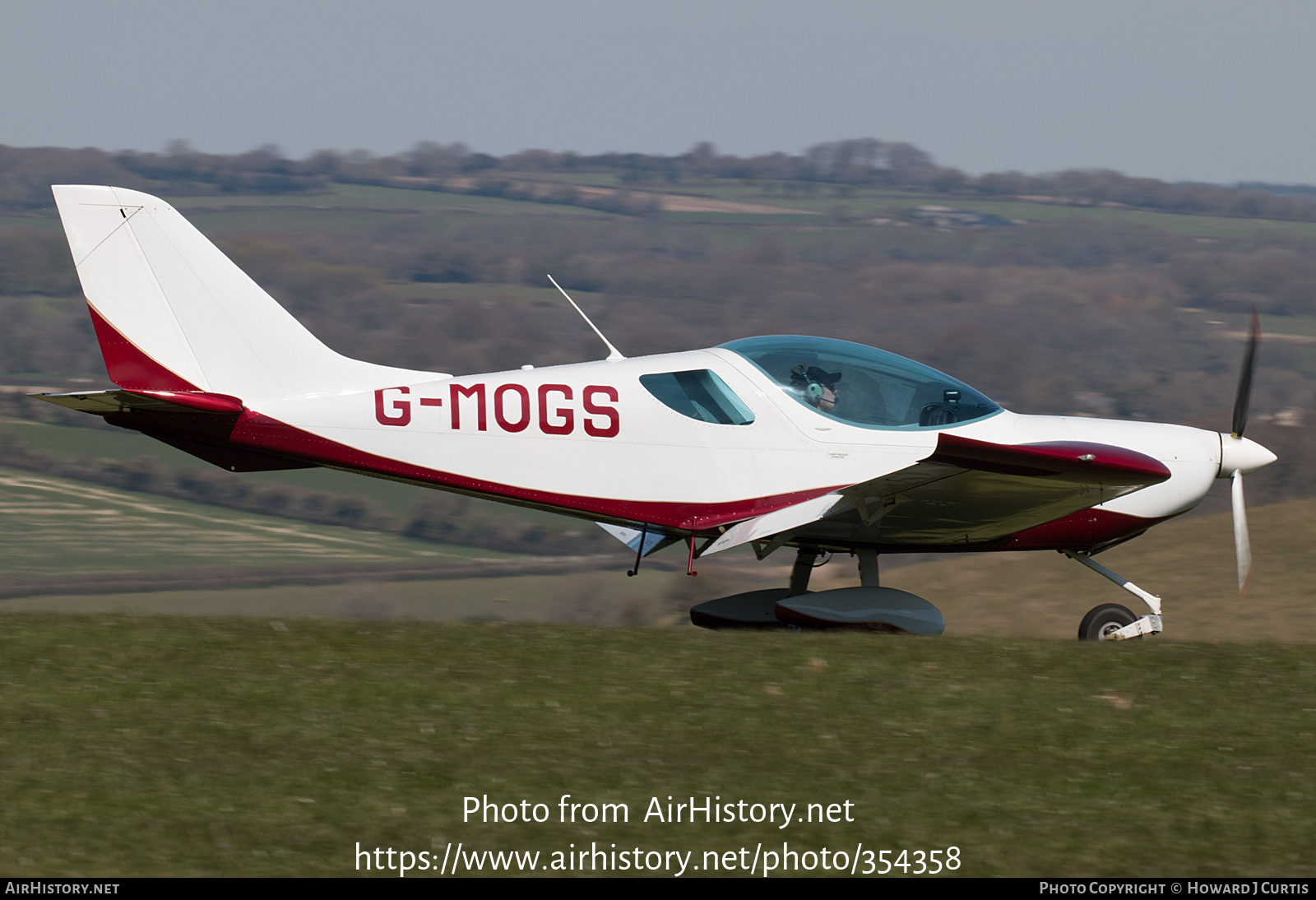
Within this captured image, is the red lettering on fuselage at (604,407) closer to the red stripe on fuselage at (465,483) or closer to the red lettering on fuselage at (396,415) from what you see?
the red stripe on fuselage at (465,483)

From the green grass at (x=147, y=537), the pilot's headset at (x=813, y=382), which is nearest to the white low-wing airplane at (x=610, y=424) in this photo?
the pilot's headset at (x=813, y=382)

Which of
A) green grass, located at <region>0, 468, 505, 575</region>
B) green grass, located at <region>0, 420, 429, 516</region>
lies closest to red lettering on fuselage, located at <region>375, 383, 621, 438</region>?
green grass, located at <region>0, 468, 505, 575</region>

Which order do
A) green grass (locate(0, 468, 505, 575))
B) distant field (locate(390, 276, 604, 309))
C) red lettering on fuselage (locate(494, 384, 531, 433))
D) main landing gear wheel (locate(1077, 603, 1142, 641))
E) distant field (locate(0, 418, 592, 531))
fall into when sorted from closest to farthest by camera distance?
red lettering on fuselage (locate(494, 384, 531, 433)) < main landing gear wheel (locate(1077, 603, 1142, 641)) < green grass (locate(0, 468, 505, 575)) < distant field (locate(0, 418, 592, 531)) < distant field (locate(390, 276, 604, 309))

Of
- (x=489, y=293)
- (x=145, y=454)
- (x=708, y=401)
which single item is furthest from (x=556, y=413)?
(x=489, y=293)

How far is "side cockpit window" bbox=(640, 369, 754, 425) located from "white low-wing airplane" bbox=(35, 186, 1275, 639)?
0.02 m

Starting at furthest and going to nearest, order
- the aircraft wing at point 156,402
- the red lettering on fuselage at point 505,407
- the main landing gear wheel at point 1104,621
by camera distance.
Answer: the main landing gear wheel at point 1104,621
the red lettering on fuselage at point 505,407
the aircraft wing at point 156,402

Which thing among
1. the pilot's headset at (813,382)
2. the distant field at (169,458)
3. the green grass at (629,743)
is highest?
the pilot's headset at (813,382)

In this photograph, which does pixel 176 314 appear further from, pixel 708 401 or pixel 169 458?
pixel 169 458

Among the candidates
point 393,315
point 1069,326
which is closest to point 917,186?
point 1069,326

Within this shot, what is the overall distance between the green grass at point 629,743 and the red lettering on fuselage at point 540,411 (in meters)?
2.06

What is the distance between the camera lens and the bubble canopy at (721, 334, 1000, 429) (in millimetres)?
10180

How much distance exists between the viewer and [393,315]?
88.4 meters

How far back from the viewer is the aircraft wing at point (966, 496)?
9.05m

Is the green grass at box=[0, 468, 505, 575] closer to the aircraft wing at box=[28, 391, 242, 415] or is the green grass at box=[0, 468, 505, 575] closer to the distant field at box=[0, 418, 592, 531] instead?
the distant field at box=[0, 418, 592, 531]
